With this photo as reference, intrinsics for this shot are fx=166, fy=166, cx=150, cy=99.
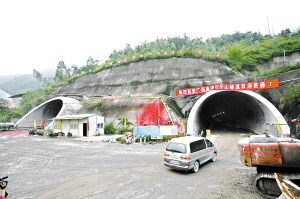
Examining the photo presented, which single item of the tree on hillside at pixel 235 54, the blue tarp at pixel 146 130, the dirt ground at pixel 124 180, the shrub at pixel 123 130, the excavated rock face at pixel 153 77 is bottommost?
the dirt ground at pixel 124 180

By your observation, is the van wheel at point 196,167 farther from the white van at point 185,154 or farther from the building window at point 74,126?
the building window at point 74,126

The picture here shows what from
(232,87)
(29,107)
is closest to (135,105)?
(232,87)

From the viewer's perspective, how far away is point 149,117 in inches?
971

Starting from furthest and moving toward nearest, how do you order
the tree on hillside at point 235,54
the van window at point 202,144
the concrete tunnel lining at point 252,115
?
the tree on hillside at point 235,54 → the concrete tunnel lining at point 252,115 → the van window at point 202,144

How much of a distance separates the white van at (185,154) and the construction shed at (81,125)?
1812 centimetres

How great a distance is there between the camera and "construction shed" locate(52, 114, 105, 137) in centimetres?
2373

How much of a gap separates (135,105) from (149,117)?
15.9ft

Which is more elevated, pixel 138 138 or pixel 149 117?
pixel 149 117

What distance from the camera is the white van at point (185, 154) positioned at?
25.0 feet

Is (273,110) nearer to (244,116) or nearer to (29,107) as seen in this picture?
(244,116)

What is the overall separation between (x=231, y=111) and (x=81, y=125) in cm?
2927

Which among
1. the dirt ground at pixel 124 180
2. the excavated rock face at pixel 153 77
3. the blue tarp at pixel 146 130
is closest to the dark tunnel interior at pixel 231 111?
the excavated rock face at pixel 153 77

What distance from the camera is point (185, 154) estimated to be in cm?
764

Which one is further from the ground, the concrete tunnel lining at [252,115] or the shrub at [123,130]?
the concrete tunnel lining at [252,115]
